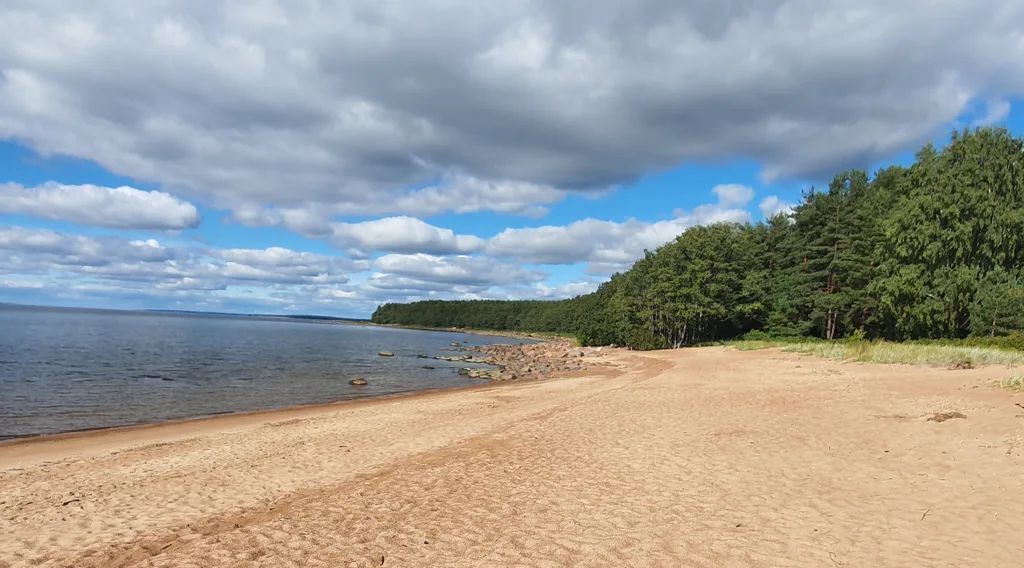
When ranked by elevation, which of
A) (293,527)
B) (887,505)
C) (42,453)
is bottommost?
(42,453)

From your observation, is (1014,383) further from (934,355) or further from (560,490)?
(560,490)

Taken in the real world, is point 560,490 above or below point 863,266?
below

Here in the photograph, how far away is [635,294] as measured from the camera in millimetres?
73000

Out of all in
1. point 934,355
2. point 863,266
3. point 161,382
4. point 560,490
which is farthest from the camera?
point 863,266

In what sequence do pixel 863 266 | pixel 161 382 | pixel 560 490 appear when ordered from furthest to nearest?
1. pixel 863 266
2. pixel 161 382
3. pixel 560 490

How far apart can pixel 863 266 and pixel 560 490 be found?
49.2 metres

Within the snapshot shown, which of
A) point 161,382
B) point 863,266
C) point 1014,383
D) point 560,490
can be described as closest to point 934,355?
point 1014,383

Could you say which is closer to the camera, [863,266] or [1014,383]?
[1014,383]

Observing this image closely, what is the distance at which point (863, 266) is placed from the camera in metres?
Result: 47.7

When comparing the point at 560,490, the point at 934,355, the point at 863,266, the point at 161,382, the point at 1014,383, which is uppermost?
the point at 863,266

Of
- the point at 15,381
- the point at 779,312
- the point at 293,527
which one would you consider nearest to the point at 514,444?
the point at 293,527

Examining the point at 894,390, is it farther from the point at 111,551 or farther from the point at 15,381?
the point at 15,381

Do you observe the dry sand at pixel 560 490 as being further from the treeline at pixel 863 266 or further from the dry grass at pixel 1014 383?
the treeline at pixel 863 266

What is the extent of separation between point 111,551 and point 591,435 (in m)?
9.80
